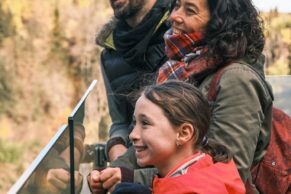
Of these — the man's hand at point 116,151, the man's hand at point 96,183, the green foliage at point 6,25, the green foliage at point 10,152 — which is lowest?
the green foliage at point 10,152

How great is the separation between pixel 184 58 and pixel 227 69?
129 millimetres

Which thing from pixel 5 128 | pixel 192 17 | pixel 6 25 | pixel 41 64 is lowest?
pixel 5 128

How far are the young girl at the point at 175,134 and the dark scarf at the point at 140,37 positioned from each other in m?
0.59

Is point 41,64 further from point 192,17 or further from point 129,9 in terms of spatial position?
point 192,17

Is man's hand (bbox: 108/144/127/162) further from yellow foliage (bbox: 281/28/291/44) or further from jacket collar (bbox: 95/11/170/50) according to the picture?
yellow foliage (bbox: 281/28/291/44)

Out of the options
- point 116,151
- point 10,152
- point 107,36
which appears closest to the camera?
point 116,151

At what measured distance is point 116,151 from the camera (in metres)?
1.94

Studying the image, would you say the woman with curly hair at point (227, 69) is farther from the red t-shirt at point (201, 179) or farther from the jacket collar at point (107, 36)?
the jacket collar at point (107, 36)

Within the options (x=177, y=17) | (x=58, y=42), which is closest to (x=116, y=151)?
(x=177, y=17)

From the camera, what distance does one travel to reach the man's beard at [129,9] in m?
2.12

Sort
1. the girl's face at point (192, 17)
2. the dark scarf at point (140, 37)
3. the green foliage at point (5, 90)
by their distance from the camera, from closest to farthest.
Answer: the girl's face at point (192, 17) < the dark scarf at point (140, 37) < the green foliage at point (5, 90)

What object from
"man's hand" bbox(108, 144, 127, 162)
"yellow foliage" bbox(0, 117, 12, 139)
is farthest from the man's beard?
"yellow foliage" bbox(0, 117, 12, 139)

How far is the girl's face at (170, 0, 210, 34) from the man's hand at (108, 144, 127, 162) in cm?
41

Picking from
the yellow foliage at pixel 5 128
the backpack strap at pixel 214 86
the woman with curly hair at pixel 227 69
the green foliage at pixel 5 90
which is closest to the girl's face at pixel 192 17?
the woman with curly hair at pixel 227 69
